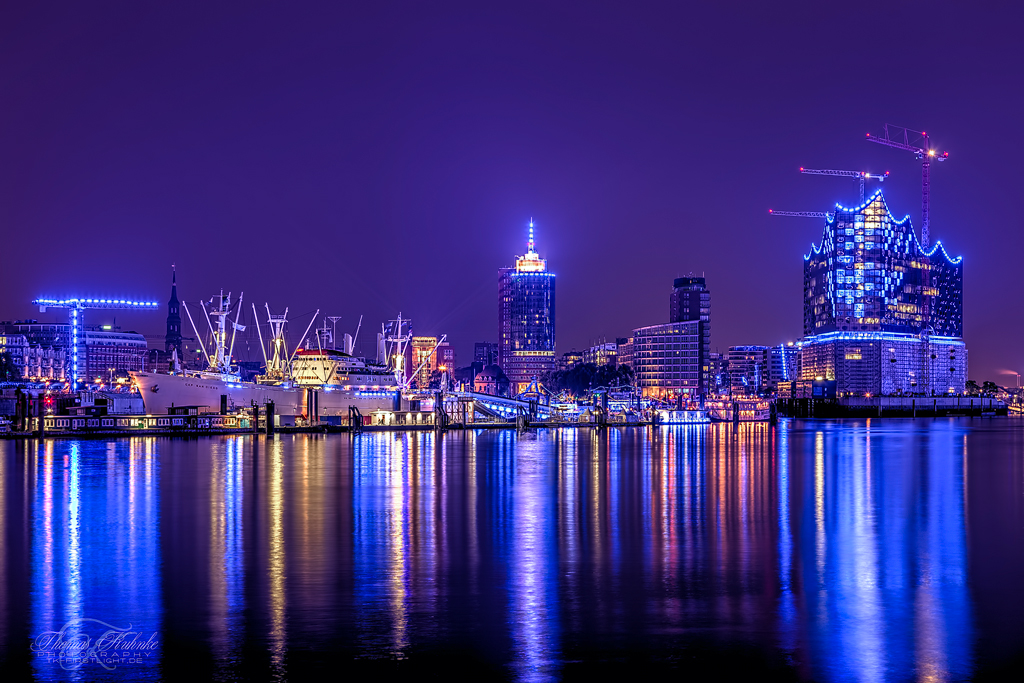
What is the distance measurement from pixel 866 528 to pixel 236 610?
26.3 meters

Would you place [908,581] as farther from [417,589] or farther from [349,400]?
[349,400]

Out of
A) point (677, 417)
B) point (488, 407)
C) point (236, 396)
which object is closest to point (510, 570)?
point (236, 396)

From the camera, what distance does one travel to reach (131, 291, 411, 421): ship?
138 meters

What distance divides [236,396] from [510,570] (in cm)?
11797

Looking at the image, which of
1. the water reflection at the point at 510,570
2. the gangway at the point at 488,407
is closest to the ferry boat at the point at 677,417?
the gangway at the point at 488,407

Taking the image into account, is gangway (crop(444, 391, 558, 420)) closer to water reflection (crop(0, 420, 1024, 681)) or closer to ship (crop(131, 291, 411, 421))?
ship (crop(131, 291, 411, 421))

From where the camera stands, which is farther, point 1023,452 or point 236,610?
point 1023,452

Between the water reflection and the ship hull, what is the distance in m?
74.3

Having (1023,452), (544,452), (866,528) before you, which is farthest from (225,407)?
(866,528)

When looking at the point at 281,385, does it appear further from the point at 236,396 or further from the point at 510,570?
the point at 510,570

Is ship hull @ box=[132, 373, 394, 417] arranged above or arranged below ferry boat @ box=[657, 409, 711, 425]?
above

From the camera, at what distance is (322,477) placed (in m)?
59.3

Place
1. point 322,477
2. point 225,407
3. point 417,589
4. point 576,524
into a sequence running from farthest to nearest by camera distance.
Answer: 1. point 225,407
2. point 322,477
3. point 576,524
4. point 417,589

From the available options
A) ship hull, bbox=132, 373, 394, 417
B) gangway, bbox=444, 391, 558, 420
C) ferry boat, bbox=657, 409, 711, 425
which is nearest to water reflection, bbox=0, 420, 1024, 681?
ship hull, bbox=132, 373, 394, 417
